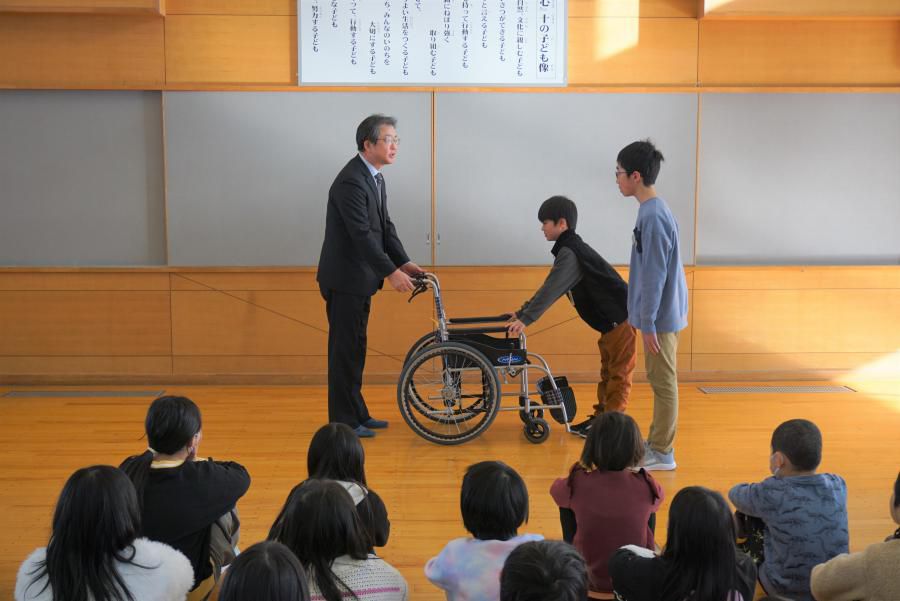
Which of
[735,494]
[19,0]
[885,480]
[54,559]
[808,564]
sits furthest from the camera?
[19,0]

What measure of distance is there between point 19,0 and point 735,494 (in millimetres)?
4464

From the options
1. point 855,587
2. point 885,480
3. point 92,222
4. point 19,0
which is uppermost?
point 19,0

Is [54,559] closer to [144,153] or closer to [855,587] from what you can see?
[855,587]

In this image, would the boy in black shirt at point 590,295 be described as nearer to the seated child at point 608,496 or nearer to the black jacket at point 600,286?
the black jacket at point 600,286

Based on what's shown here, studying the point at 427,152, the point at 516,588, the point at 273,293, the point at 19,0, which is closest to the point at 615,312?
the point at 427,152

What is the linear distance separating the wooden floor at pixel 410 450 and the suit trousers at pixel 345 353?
0.20 metres

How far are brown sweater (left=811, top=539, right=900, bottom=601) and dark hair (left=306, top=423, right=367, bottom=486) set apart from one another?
111 cm

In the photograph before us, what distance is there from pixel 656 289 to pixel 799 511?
1.44 metres

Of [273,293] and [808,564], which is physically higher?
[273,293]

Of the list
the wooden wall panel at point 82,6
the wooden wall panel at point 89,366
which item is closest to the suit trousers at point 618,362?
the wooden wall panel at point 89,366

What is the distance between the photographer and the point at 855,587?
78.3 inches

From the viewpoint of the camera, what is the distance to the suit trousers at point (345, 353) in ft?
14.5

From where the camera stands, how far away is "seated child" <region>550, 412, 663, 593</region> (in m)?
2.45

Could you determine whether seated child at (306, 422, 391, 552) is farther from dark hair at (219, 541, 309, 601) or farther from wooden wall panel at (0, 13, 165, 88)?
wooden wall panel at (0, 13, 165, 88)
